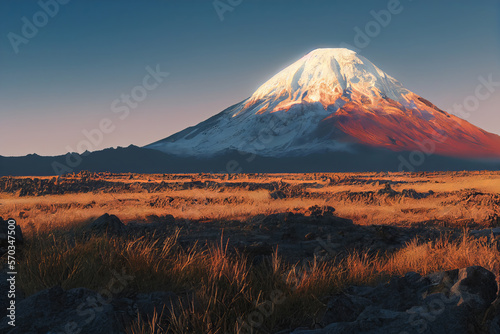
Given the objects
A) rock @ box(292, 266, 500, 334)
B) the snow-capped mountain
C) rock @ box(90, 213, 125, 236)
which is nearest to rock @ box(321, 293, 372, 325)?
rock @ box(292, 266, 500, 334)

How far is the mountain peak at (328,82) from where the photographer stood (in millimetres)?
167625

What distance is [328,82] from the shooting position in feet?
563

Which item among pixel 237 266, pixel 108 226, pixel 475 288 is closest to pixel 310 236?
pixel 108 226

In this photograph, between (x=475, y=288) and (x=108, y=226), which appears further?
(x=108, y=226)

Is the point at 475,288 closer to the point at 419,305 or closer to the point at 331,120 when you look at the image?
the point at 419,305

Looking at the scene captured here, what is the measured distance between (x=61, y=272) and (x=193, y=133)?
175 metres

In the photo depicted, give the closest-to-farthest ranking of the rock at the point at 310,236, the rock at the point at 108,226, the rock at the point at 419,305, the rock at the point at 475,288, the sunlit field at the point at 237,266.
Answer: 1. the rock at the point at 419,305
2. the rock at the point at 475,288
3. the sunlit field at the point at 237,266
4. the rock at the point at 108,226
5. the rock at the point at 310,236

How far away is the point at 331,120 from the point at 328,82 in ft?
107

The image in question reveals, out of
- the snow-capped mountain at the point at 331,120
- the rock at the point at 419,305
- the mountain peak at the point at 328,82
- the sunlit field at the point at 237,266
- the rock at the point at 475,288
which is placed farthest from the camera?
the mountain peak at the point at 328,82

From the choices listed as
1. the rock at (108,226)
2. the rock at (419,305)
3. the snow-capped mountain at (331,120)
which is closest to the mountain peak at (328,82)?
the snow-capped mountain at (331,120)

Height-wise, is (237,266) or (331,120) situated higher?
(331,120)

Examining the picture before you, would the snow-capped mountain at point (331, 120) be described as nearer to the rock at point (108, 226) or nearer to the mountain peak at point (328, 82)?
the mountain peak at point (328, 82)

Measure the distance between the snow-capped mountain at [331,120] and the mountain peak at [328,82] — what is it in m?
0.44

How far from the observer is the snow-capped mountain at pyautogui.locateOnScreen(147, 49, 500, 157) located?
134625mm
